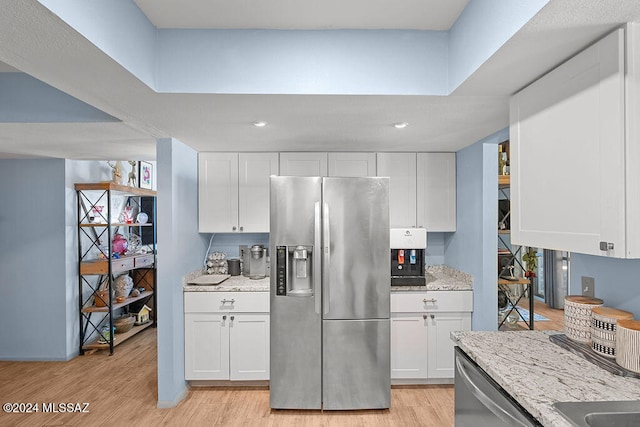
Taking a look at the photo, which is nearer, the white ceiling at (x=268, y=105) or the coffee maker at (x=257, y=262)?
the white ceiling at (x=268, y=105)

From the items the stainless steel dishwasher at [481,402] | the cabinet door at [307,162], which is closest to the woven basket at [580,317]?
the stainless steel dishwasher at [481,402]

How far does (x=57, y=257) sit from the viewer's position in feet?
12.9

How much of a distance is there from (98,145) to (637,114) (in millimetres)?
3591

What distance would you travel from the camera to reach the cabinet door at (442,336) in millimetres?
3195

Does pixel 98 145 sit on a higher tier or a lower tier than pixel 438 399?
higher

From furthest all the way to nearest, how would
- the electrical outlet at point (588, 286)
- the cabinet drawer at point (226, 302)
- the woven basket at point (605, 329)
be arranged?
the cabinet drawer at point (226, 302) < the electrical outlet at point (588, 286) < the woven basket at point (605, 329)

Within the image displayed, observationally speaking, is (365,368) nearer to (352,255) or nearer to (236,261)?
(352,255)

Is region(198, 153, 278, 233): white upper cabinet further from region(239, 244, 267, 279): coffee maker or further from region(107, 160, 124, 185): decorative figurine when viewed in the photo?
region(107, 160, 124, 185): decorative figurine

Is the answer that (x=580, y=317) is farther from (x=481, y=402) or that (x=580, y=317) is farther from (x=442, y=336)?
(x=442, y=336)

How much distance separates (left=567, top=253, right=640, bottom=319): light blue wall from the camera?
1.52m

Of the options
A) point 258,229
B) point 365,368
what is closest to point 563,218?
point 365,368

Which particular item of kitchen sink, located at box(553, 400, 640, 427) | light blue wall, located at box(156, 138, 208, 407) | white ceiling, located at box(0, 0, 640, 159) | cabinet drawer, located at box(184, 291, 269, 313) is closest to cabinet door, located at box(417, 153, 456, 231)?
white ceiling, located at box(0, 0, 640, 159)

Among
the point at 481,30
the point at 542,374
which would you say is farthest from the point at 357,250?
the point at 481,30

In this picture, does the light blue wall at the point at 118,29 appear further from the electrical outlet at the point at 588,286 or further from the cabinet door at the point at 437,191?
the cabinet door at the point at 437,191
